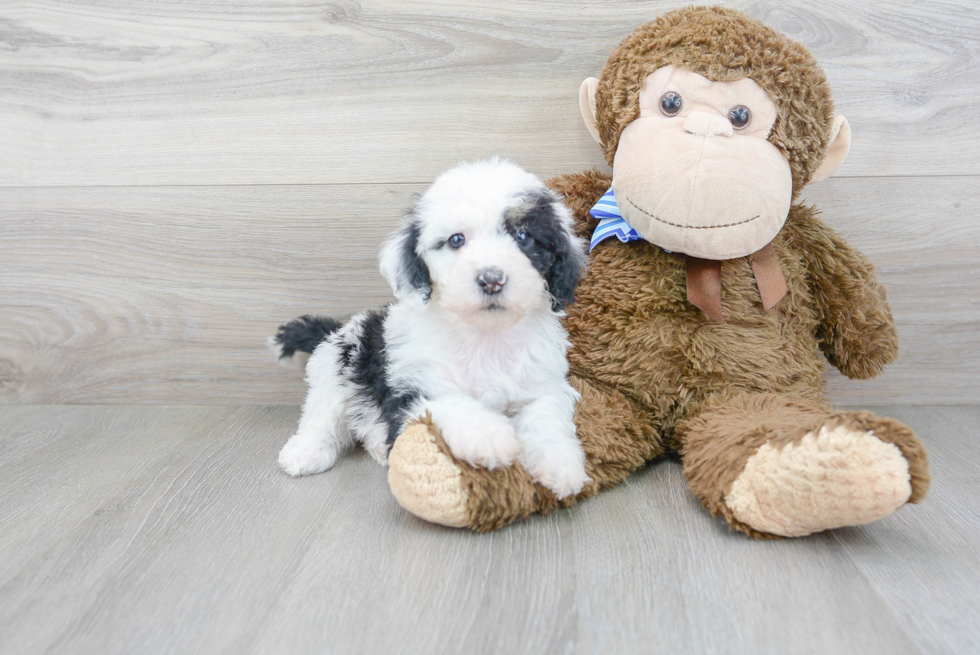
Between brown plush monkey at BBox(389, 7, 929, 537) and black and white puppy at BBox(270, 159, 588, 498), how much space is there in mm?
56

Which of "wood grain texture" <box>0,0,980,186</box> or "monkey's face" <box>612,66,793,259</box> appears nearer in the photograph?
"monkey's face" <box>612,66,793,259</box>

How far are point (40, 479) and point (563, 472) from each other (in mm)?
1063

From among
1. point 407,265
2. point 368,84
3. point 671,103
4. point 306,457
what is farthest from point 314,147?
point 671,103

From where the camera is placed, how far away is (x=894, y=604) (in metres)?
0.98

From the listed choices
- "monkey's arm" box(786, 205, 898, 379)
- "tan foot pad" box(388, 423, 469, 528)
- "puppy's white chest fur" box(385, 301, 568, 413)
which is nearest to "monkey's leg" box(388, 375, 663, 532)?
"tan foot pad" box(388, 423, 469, 528)

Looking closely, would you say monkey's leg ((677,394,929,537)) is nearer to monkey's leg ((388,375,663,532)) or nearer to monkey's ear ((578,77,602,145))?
monkey's leg ((388,375,663,532))

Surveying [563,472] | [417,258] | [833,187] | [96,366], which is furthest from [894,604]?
[96,366]

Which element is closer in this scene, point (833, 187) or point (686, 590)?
point (686, 590)

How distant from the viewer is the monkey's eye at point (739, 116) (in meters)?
1.28

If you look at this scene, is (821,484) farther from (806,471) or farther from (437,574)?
(437,574)

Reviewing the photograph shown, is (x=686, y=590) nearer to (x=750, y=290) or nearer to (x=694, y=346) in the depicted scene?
(x=694, y=346)

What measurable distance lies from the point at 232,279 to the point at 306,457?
58 centimetres

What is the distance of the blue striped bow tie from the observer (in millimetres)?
1399

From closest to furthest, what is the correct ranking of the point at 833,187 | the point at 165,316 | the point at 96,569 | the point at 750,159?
the point at 96,569
the point at 750,159
the point at 833,187
the point at 165,316
